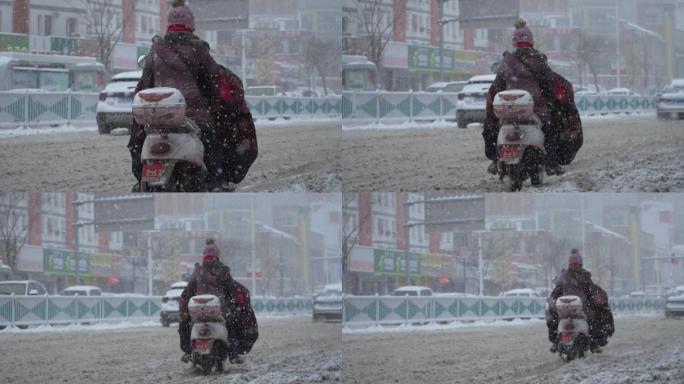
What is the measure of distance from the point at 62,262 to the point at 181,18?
1599 mm

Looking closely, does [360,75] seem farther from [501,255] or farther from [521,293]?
[521,293]

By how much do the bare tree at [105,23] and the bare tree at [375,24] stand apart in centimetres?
129

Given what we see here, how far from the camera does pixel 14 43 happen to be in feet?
27.3

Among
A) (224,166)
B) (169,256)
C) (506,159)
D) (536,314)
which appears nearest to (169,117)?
(224,166)

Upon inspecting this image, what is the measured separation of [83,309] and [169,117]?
5.12 feet

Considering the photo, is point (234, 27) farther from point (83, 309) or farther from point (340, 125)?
point (83, 309)

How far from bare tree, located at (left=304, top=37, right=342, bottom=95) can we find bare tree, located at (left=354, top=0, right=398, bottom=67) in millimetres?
221

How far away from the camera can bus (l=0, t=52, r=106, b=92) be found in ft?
27.2

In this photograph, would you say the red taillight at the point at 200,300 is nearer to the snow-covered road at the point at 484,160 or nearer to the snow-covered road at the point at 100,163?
the snow-covered road at the point at 100,163

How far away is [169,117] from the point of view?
296 inches

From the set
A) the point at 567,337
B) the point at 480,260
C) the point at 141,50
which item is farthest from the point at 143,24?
the point at 567,337

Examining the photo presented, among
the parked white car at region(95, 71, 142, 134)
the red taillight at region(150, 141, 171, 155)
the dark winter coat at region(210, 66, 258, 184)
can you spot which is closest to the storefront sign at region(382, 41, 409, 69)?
the dark winter coat at region(210, 66, 258, 184)

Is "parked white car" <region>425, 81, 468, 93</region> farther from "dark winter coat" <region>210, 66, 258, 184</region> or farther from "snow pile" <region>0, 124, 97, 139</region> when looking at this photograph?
"snow pile" <region>0, 124, 97, 139</region>

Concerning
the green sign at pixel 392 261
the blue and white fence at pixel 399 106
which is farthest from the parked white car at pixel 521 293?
the blue and white fence at pixel 399 106
